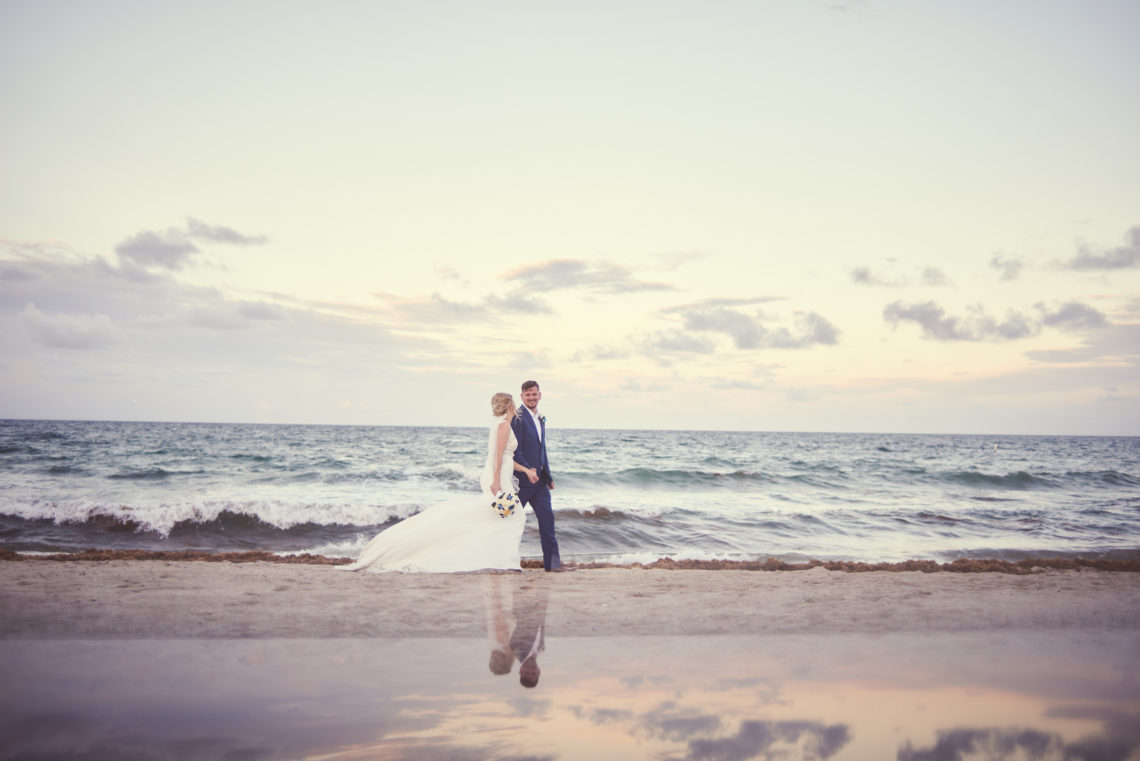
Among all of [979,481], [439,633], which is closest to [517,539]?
[439,633]

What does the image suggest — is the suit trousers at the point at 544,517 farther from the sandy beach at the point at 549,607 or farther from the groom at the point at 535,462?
the sandy beach at the point at 549,607

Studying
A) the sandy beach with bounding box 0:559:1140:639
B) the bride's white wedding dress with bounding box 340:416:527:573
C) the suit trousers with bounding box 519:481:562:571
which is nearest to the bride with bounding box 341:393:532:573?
the bride's white wedding dress with bounding box 340:416:527:573

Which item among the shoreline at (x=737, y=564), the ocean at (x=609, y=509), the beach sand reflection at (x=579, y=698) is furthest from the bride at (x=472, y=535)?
the ocean at (x=609, y=509)

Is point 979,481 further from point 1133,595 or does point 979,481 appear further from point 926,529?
point 1133,595

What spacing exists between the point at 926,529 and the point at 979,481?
16.9 m

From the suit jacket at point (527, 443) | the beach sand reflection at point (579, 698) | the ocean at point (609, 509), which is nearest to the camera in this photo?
the beach sand reflection at point (579, 698)

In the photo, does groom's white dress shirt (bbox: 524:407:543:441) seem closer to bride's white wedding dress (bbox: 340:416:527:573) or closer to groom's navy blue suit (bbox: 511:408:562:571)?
groom's navy blue suit (bbox: 511:408:562:571)

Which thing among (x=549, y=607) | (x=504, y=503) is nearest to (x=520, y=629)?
(x=549, y=607)

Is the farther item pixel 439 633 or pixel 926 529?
pixel 926 529

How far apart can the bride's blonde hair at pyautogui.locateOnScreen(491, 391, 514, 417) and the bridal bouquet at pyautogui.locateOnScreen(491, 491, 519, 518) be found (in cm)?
105

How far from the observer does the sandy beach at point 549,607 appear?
557 centimetres

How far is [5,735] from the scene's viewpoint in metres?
3.37

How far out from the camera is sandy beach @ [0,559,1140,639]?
5574mm

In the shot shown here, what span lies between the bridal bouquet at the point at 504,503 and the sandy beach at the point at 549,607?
30.9 inches
